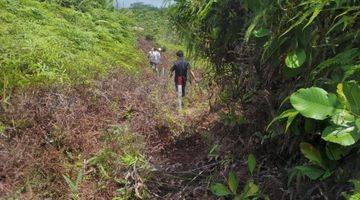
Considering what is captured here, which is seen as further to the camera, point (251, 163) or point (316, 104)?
point (251, 163)

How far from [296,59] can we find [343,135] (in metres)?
0.68

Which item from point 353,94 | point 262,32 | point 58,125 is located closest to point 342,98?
point 353,94

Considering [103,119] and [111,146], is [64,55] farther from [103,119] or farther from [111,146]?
[111,146]

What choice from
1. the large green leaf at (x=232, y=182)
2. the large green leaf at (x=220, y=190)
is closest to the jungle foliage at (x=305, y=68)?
the large green leaf at (x=232, y=182)

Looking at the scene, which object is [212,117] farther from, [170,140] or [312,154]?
[312,154]

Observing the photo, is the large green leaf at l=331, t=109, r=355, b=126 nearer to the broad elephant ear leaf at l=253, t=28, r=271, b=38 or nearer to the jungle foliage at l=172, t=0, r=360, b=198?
the jungle foliage at l=172, t=0, r=360, b=198

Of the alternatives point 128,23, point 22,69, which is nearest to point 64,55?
point 22,69

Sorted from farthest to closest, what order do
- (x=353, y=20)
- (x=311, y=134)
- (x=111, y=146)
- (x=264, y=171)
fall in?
(x=111, y=146) < (x=264, y=171) < (x=311, y=134) < (x=353, y=20)

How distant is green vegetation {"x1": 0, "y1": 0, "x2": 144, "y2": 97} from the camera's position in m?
7.28

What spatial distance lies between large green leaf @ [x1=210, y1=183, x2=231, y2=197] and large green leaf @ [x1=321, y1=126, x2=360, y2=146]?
4.53 feet

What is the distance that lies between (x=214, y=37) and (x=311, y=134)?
1753 millimetres

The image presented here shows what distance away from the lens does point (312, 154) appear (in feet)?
9.48

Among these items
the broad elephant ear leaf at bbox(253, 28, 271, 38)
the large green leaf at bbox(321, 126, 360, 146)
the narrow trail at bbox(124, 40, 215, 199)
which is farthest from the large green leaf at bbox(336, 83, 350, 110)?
the narrow trail at bbox(124, 40, 215, 199)

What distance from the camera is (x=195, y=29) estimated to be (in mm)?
4898
